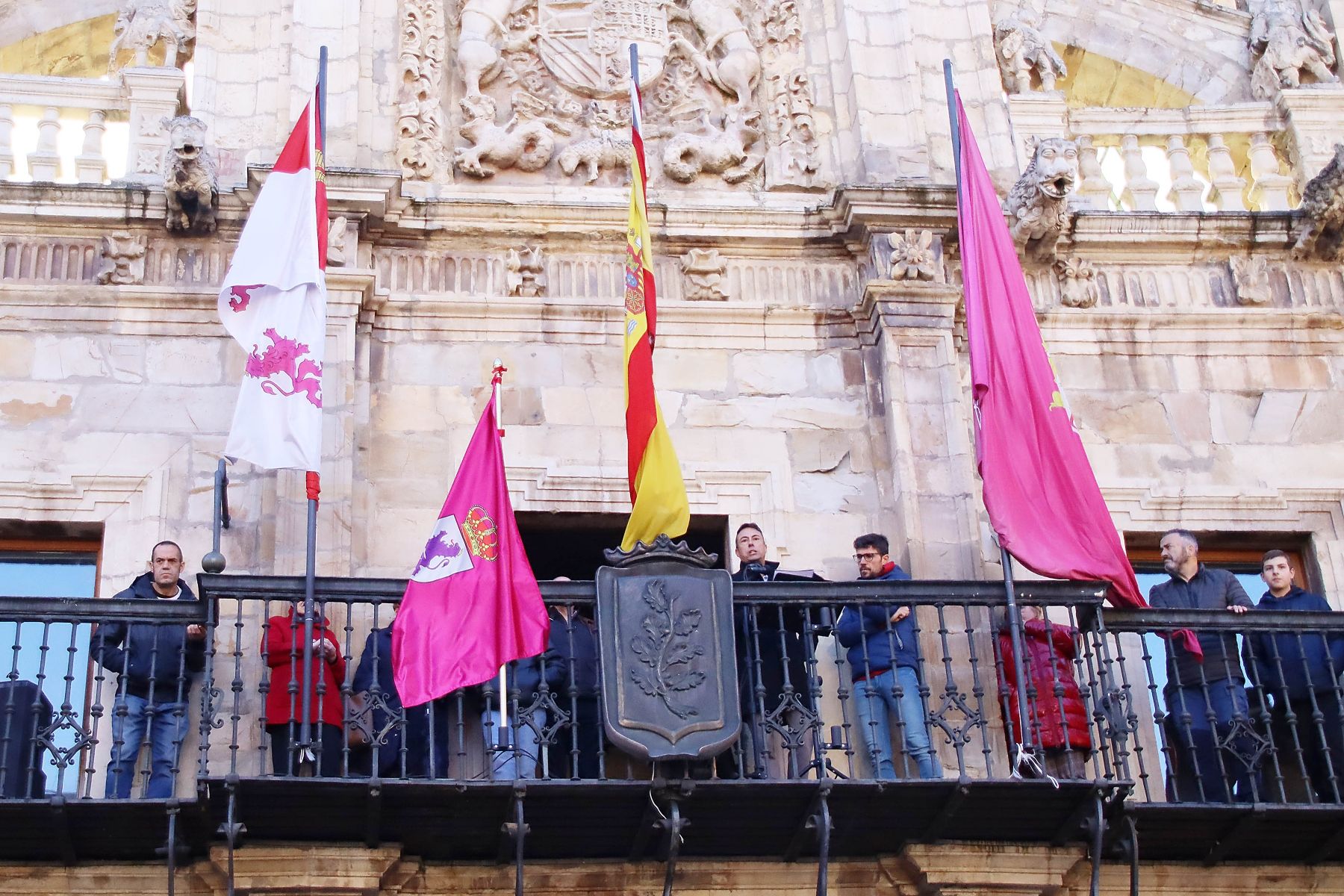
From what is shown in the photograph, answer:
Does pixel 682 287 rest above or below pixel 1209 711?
above

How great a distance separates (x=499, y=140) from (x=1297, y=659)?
472cm

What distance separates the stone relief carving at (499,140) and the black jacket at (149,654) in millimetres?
3100

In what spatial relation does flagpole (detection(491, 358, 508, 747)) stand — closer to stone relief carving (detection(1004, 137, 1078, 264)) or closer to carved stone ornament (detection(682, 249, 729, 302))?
carved stone ornament (detection(682, 249, 729, 302))

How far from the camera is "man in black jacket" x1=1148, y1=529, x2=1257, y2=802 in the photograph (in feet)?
32.2

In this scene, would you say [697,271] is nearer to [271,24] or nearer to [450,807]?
[271,24]

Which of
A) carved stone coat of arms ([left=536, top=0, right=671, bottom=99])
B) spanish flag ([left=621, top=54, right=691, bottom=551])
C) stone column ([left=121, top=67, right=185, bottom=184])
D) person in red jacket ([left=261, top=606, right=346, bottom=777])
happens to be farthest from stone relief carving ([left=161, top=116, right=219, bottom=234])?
person in red jacket ([left=261, top=606, right=346, bottom=777])

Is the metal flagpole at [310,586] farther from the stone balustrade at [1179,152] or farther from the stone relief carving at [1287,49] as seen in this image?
the stone relief carving at [1287,49]

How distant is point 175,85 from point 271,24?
2.06ft

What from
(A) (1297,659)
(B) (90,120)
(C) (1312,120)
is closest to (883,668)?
(A) (1297,659)

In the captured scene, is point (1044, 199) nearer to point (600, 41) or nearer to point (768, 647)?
point (600, 41)

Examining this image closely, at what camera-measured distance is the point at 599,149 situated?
39.4ft

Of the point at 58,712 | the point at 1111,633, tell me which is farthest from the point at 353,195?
the point at 1111,633

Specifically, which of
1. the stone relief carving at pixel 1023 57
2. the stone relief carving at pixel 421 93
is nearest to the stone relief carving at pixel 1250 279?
the stone relief carving at pixel 1023 57

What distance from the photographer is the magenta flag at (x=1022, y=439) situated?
10086 millimetres
